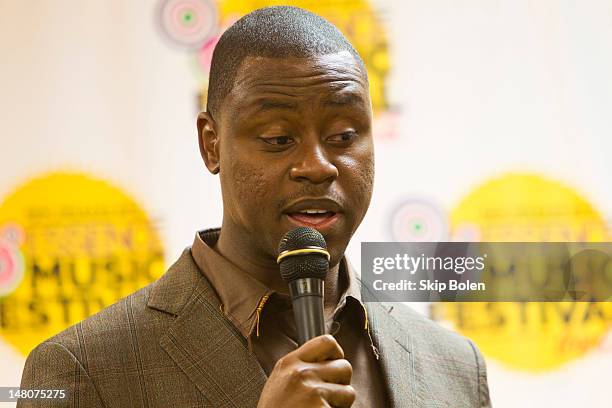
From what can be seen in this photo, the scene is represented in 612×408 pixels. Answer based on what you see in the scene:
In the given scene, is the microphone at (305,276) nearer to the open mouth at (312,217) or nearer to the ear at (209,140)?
the open mouth at (312,217)

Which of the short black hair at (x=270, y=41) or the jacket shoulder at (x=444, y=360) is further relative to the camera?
the jacket shoulder at (x=444, y=360)

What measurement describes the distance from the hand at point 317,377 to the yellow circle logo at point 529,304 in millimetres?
1112

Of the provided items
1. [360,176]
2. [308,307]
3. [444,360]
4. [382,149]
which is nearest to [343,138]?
[360,176]

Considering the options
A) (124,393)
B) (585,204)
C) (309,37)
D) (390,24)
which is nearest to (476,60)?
(390,24)

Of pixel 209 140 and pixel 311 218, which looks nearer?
pixel 311 218

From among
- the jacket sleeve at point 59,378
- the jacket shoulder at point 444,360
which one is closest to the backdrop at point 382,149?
the jacket shoulder at point 444,360

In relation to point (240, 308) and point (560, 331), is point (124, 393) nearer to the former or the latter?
point (240, 308)

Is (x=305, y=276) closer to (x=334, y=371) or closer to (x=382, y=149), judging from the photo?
(x=334, y=371)

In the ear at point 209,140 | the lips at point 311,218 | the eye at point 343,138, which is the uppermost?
the ear at point 209,140

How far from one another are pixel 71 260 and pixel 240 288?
2.63 feet

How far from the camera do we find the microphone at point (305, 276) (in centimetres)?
125

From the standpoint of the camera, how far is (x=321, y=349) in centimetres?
119

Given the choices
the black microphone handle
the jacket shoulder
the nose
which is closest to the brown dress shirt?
the jacket shoulder

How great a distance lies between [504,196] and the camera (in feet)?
7.59
